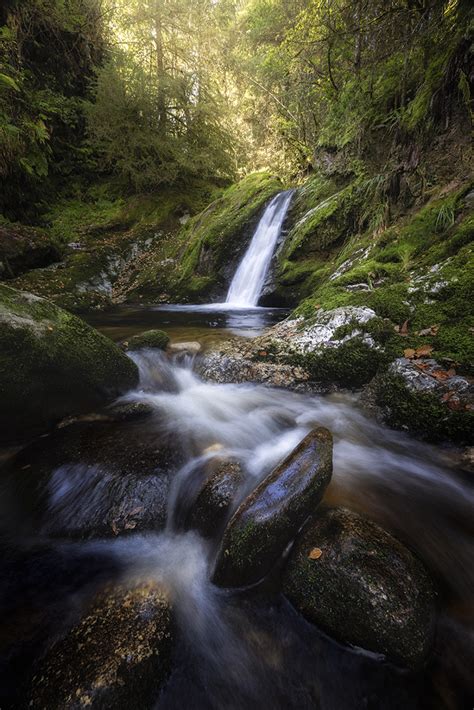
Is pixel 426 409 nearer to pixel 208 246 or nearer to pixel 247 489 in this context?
pixel 247 489

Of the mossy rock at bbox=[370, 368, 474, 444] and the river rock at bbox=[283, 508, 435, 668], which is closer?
the river rock at bbox=[283, 508, 435, 668]

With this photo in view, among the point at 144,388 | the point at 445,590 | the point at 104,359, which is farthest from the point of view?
the point at 144,388

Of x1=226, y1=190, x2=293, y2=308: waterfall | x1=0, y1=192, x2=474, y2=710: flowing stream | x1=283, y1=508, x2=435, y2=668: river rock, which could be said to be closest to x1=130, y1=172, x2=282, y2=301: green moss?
x1=226, y1=190, x2=293, y2=308: waterfall

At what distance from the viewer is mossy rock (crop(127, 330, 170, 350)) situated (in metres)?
5.24

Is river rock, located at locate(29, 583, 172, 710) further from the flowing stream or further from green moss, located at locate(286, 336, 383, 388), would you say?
green moss, located at locate(286, 336, 383, 388)

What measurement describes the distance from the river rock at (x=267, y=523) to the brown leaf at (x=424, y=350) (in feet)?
5.74

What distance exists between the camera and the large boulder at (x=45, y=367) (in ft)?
10.8

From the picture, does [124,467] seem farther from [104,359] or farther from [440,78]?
[440,78]

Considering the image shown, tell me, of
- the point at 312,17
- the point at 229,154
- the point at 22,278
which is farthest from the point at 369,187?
the point at 229,154

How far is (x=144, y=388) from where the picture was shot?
4.43 meters

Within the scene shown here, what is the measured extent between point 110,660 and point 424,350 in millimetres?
3454

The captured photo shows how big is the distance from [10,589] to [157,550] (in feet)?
3.11

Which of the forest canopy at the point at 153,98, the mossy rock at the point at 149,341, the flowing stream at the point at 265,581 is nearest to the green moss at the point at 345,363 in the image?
the flowing stream at the point at 265,581

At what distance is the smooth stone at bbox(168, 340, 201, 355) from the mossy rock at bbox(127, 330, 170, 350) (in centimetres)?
14
